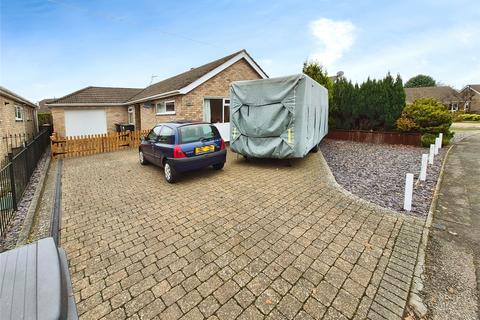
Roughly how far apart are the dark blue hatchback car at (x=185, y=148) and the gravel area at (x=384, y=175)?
12.1ft

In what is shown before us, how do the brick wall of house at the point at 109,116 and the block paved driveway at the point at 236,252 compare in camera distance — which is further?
the brick wall of house at the point at 109,116

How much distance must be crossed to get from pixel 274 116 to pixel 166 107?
27.4 feet

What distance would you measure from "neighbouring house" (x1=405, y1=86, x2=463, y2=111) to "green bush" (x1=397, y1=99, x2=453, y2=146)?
120ft

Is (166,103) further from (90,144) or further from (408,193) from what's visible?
(408,193)

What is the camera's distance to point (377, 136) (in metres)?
14.3

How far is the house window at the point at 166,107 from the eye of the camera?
13023mm

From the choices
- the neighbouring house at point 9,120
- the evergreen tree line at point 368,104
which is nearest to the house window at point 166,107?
the neighbouring house at point 9,120

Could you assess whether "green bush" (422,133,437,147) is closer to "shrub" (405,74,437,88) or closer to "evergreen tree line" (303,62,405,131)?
"evergreen tree line" (303,62,405,131)

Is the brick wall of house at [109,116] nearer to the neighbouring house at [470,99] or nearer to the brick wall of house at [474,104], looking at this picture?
the neighbouring house at [470,99]

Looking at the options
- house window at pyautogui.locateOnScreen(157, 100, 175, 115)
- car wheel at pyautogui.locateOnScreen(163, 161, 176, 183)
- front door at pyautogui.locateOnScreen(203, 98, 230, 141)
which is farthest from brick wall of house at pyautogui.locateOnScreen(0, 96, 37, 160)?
front door at pyautogui.locateOnScreen(203, 98, 230, 141)

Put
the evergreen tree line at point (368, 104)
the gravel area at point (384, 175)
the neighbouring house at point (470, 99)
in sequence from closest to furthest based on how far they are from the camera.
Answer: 1. the gravel area at point (384, 175)
2. the evergreen tree line at point (368, 104)
3. the neighbouring house at point (470, 99)

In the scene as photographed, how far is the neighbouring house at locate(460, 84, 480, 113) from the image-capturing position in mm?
42219

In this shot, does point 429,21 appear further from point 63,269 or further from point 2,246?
point 2,246

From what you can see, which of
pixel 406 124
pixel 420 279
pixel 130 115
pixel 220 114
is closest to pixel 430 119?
pixel 406 124
